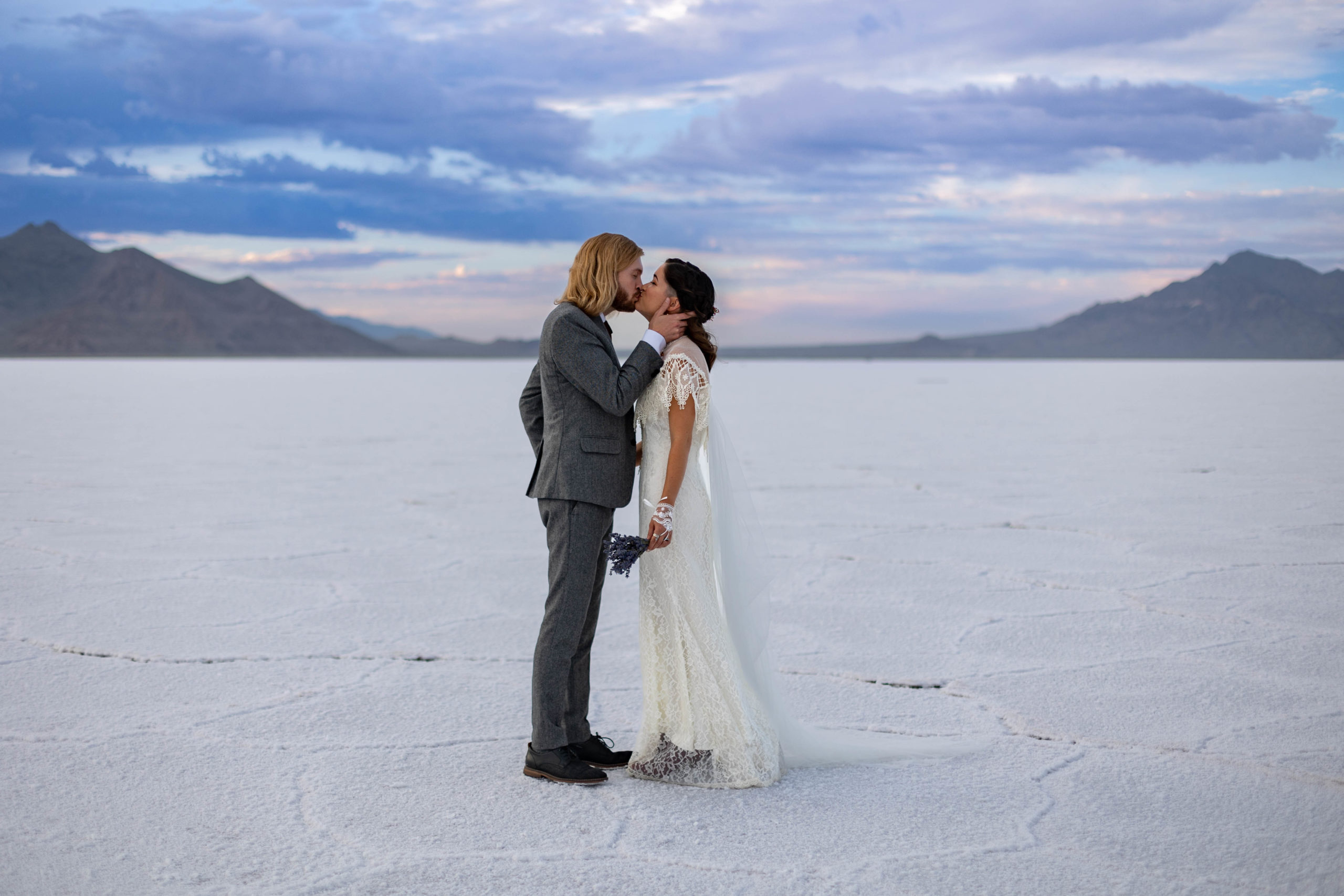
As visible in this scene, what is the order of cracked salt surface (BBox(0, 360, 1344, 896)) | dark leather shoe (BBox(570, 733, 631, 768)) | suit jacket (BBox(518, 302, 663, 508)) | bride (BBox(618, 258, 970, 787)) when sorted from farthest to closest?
dark leather shoe (BBox(570, 733, 631, 768)) → bride (BBox(618, 258, 970, 787)) → suit jacket (BBox(518, 302, 663, 508)) → cracked salt surface (BBox(0, 360, 1344, 896))

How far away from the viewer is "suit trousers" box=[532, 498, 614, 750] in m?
2.75

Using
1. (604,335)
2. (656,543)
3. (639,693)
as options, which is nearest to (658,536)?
(656,543)

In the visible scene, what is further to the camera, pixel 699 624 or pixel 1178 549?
pixel 1178 549

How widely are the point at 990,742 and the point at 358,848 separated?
1.73m

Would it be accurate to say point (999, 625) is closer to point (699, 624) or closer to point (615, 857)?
point (699, 624)

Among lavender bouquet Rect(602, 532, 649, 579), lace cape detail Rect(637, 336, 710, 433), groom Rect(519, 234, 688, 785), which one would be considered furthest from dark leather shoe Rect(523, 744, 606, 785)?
lace cape detail Rect(637, 336, 710, 433)

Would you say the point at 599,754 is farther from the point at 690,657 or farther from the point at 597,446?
the point at 597,446

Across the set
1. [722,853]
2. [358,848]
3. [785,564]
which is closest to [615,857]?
[722,853]

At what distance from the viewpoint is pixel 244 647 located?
4016 millimetres

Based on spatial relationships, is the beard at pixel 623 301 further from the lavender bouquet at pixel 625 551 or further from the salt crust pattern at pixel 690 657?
the lavender bouquet at pixel 625 551

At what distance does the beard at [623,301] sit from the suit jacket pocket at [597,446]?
33cm

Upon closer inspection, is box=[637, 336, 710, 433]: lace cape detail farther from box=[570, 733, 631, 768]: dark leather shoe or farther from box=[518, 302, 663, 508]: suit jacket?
box=[570, 733, 631, 768]: dark leather shoe

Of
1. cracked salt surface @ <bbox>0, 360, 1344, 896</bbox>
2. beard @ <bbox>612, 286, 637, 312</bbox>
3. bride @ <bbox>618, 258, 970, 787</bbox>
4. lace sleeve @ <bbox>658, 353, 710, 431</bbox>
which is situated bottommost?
cracked salt surface @ <bbox>0, 360, 1344, 896</bbox>

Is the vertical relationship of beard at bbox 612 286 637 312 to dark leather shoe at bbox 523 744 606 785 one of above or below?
above
